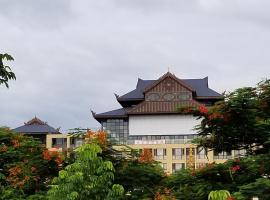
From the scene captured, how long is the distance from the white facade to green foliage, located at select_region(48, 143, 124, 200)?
5722cm

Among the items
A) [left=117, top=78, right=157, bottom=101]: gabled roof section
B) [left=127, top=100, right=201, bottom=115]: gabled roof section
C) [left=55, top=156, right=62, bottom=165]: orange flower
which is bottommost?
[left=55, top=156, right=62, bottom=165]: orange flower

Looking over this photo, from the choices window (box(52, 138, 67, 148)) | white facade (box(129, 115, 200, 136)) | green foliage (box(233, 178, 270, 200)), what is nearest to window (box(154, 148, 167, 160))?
white facade (box(129, 115, 200, 136))

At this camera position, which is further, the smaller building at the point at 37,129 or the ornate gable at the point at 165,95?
the smaller building at the point at 37,129

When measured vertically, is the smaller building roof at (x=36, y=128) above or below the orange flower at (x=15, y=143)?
above

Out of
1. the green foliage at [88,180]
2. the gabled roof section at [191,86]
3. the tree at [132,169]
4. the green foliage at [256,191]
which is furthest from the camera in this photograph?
the gabled roof section at [191,86]

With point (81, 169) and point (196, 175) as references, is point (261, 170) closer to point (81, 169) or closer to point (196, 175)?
point (196, 175)

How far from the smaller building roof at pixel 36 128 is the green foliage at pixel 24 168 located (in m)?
56.6

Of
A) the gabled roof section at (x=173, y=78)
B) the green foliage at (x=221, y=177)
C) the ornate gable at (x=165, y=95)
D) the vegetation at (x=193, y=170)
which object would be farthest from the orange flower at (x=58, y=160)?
the gabled roof section at (x=173, y=78)

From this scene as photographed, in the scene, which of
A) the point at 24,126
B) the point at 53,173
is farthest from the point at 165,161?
the point at 53,173

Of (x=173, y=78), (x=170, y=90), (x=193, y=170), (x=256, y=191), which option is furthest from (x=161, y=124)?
(x=256, y=191)

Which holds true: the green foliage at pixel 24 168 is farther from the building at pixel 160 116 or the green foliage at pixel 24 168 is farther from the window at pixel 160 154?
the building at pixel 160 116

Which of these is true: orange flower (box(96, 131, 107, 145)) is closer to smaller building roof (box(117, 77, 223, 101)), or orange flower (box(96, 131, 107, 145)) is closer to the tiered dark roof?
the tiered dark roof

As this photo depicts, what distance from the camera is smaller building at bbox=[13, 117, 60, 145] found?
76312 mm

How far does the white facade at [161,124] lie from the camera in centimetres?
7194
